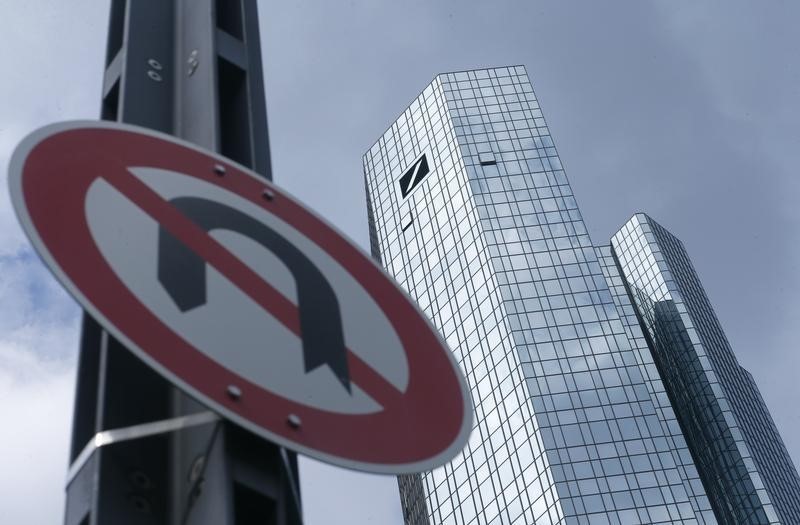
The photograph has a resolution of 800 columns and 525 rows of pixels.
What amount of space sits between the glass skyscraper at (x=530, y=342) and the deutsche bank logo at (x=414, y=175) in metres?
0.17

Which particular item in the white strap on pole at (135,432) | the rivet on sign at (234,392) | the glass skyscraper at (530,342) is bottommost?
the rivet on sign at (234,392)

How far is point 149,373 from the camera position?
3424 millimetres

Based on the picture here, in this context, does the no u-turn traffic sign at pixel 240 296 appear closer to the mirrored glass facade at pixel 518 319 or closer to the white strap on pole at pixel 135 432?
the white strap on pole at pixel 135 432

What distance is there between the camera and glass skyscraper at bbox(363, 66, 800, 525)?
69.9 meters

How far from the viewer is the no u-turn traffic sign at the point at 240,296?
3.02 metres

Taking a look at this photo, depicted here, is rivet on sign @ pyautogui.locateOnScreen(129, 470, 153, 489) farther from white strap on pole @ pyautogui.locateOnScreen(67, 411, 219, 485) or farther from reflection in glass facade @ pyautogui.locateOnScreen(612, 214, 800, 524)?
reflection in glass facade @ pyautogui.locateOnScreen(612, 214, 800, 524)

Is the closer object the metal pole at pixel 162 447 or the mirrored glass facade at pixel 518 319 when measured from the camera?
the metal pole at pixel 162 447

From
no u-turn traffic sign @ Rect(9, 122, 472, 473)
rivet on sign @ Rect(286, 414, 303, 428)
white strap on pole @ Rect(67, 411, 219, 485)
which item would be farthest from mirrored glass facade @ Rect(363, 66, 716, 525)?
rivet on sign @ Rect(286, 414, 303, 428)

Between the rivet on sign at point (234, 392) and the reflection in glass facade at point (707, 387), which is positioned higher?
the reflection in glass facade at point (707, 387)

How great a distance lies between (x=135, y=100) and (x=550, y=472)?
219 ft

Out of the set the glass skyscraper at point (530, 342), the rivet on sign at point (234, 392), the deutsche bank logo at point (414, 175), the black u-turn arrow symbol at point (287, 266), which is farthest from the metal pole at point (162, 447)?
the deutsche bank logo at point (414, 175)

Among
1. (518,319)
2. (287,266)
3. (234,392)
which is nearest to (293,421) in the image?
(234,392)

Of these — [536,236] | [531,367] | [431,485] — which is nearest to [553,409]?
[531,367]

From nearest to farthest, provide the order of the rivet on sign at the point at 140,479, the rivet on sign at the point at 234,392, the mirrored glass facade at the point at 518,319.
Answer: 1. the rivet on sign at the point at 234,392
2. the rivet on sign at the point at 140,479
3. the mirrored glass facade at the point at 518,319
